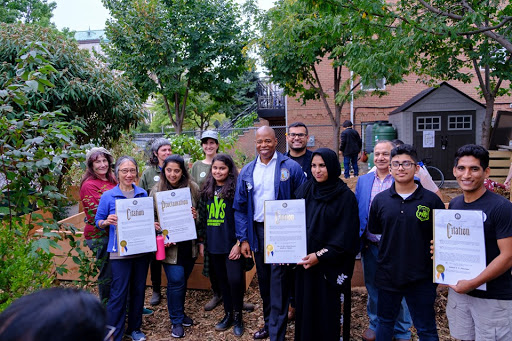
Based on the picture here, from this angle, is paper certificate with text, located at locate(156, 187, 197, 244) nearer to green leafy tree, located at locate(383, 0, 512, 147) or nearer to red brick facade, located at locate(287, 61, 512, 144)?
green leafy tree, located at locate(383, 0, 512, 147)

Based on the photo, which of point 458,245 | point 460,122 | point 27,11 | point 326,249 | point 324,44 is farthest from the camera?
point 27,11

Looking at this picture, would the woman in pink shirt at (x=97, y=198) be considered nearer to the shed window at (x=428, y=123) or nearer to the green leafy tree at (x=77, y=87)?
the green leafy tree at (x=77, y=87)

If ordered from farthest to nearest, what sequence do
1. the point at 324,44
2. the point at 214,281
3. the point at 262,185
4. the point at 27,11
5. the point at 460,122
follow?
the point at 27,11, the point at 460,122, the point at 324,44, the point at 214,281, the point at 262,185

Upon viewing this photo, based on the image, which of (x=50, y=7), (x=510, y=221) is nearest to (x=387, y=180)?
(x=510, y=221)

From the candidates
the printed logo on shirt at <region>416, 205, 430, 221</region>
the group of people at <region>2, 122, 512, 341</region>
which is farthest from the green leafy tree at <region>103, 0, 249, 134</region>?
the printed logo on shirt at <region>416, 205, 430, 221</region>

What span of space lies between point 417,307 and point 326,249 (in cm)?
87

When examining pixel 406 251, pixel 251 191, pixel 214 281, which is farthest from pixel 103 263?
pixel 406 251

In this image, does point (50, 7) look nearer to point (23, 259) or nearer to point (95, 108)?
point (95, 108)

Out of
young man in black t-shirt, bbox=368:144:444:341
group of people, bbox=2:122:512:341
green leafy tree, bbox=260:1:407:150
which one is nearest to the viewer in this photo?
group of people, bbox=2:122:512:341

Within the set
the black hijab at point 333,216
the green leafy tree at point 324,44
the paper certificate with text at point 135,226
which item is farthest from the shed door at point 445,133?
the paper certificate with text at point 135,226

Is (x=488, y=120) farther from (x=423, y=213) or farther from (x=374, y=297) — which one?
(x=423, y=213)

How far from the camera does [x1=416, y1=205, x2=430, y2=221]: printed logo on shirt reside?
3.14m

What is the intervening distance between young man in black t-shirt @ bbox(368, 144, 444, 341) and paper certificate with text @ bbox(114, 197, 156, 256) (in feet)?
7.55

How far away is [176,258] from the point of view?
4352 mm
